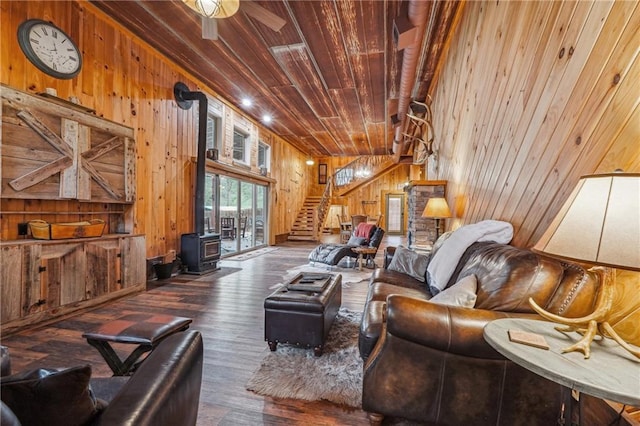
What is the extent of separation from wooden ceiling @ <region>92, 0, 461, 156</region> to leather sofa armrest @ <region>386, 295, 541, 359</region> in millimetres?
2903

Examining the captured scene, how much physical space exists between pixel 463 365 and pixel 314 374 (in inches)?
41.3

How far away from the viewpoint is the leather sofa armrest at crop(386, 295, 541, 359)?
1.39 metres

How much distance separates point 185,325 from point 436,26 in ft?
15.0

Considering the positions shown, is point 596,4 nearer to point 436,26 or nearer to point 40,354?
point 436,26

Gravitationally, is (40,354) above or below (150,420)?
below

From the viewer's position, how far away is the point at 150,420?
78 cm

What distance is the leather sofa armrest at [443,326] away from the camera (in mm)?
1389

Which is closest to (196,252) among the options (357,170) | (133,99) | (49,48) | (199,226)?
(199,226)

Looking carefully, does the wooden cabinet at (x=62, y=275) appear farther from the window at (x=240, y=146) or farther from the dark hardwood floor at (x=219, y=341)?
the window at (x=240, y=146)

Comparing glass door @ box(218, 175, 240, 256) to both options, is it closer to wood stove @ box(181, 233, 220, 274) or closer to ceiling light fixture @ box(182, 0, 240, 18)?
wood stove @ box(181, 233, 220, 274)

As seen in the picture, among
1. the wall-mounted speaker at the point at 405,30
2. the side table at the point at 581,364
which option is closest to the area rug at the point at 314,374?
the side table at the point at 581,364

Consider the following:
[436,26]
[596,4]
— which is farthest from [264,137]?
[596,4]

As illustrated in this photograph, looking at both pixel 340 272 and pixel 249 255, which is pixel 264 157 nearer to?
pixel 249 255

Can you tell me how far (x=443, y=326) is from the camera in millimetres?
1407
